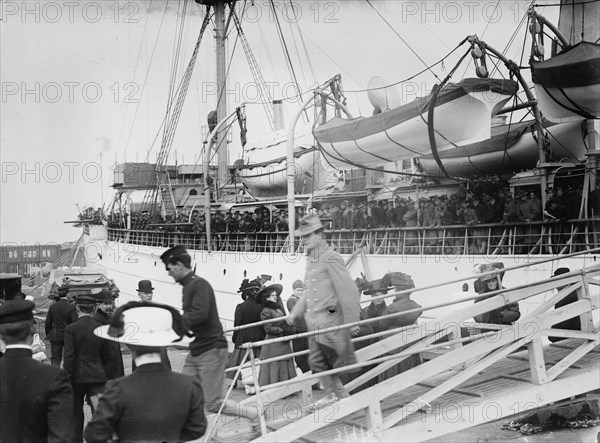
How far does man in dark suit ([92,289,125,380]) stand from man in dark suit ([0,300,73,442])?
240 cm

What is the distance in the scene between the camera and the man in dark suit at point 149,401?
3301 mm

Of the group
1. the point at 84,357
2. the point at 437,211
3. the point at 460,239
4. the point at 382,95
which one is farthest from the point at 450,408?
the point at 382,95

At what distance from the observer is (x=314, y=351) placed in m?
5.79

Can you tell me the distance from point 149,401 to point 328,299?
249cm

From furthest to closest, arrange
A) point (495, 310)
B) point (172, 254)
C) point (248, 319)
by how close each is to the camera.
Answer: point (248, 319)
point (495, 310)
point (172, 254)

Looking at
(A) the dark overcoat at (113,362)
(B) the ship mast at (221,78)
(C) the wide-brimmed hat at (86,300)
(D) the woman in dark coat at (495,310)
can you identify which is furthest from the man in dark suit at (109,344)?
(B) the ship mast at (221,78)

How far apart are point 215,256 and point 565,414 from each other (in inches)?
703

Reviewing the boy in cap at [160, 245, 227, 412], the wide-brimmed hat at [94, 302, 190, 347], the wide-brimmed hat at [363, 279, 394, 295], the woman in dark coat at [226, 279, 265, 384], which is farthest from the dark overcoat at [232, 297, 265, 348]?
the wide-brimmed hat at [94, 302, 190, 347]

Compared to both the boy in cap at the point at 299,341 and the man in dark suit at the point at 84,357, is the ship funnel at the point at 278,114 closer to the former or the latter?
the boy in cap at the point at 299,341

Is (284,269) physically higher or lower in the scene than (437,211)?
lower

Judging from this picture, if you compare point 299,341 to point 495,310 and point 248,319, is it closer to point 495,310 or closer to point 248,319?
point 248,319

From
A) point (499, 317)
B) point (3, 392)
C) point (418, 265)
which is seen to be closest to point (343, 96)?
point (418, 265)

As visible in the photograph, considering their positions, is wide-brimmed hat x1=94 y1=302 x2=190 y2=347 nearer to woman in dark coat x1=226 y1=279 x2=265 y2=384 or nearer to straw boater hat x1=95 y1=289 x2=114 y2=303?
straw boater hat x1=95 y1=289 x2=114 y2=303

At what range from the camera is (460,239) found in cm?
1498
